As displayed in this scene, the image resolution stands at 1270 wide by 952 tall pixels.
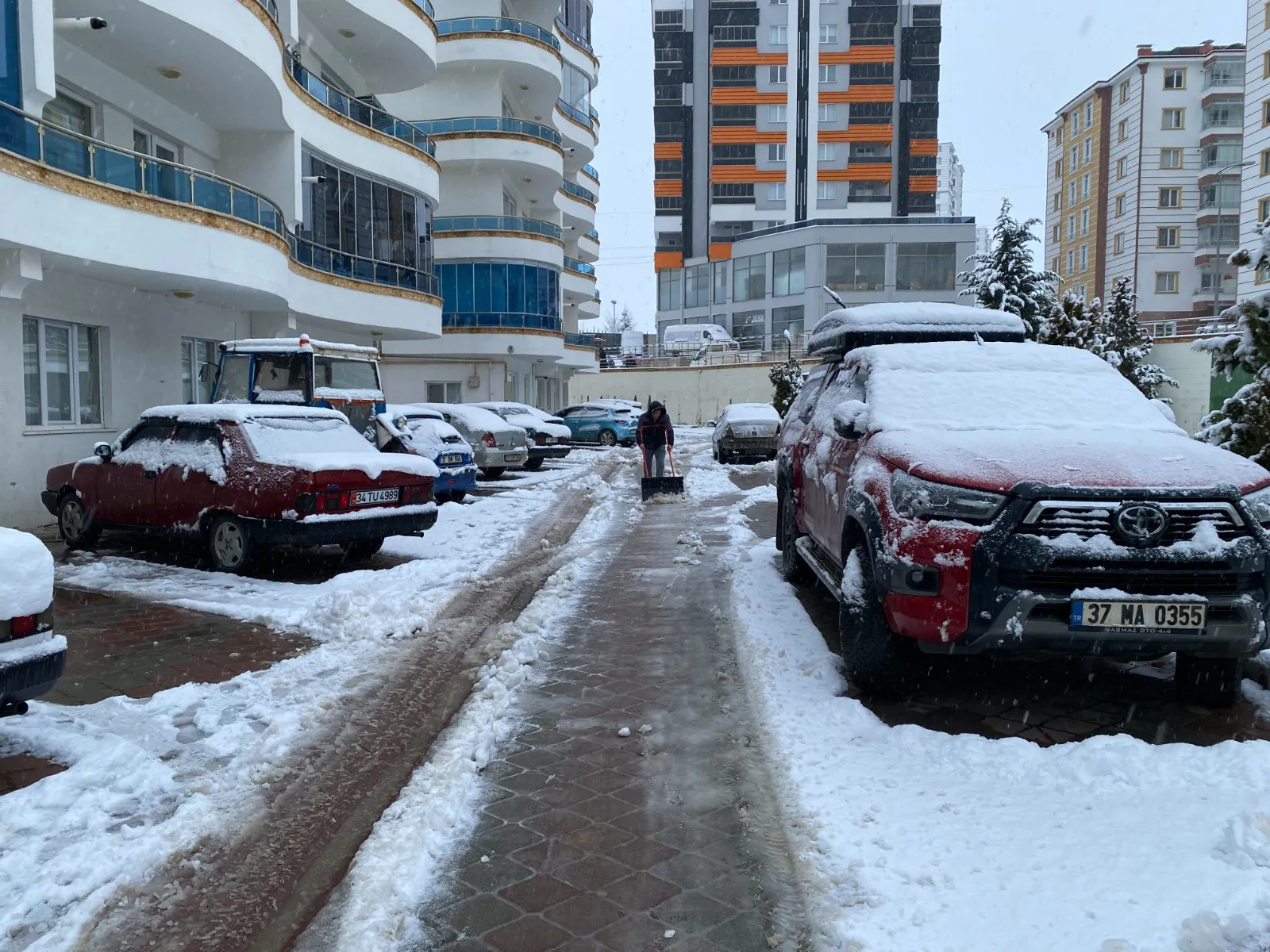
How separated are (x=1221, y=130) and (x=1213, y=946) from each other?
68.5m

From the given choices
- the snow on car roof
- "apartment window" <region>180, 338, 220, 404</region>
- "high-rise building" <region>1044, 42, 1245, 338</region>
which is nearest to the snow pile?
the snow on car roof

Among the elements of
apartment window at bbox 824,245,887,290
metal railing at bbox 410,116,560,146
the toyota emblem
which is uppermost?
metal railing at bbox 410,116,560,146

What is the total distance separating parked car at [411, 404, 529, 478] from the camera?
19078mm

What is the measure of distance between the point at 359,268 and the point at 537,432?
5740 mm

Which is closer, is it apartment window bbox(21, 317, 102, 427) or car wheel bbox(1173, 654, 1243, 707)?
car wheel bbox(1173, 654, 1243, 707)

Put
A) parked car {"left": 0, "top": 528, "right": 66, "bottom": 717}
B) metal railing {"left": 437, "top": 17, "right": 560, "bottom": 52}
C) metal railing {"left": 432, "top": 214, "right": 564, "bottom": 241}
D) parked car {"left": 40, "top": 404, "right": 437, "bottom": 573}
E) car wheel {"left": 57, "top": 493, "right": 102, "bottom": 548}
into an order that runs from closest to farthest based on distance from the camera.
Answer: parked car {"left": 0, "top": 528, "right": 66, "bottom": 717} < parked car {"left": 40, "top": 404, "right": 437, "bottom": 573} < car wheel {"left": 57, "top": 493, "right": 102, "bottom": 548} < metal railing {"left": 437, "top": 17, "right": 560, "bottom": 52} < metal railing {"left": 432, "top": 214, "right": 564, "bottom": 241}

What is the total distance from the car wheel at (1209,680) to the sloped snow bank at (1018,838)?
36.2 inches

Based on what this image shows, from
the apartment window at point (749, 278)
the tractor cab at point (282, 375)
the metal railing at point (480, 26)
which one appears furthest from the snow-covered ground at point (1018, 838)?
the apartment window at point (749, 278)

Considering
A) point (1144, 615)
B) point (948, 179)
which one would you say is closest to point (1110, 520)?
point (1144, 615)

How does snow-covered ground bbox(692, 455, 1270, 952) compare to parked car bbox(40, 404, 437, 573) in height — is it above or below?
below

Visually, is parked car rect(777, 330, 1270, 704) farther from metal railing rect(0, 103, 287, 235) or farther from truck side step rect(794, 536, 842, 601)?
metal railing rect(0, 103, 287, 235)

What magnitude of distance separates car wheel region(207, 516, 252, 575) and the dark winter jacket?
843 centimetres

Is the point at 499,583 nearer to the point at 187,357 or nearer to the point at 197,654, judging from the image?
the point at 197,654

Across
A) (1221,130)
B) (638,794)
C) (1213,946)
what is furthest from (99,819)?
(1221,130)
